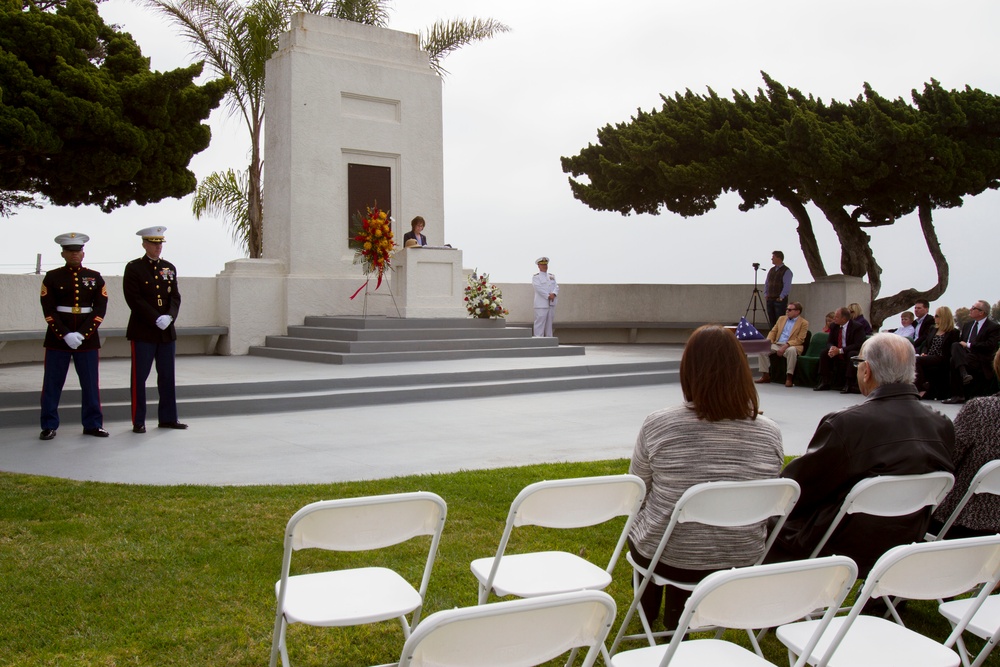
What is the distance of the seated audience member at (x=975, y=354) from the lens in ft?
34.8

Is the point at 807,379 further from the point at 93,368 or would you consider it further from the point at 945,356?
the point at 93,368

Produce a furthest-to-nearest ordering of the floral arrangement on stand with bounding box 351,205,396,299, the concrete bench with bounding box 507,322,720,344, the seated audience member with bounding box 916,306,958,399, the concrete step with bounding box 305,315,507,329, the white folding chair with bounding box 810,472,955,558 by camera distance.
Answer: the concrete bench with bounding box 507,322,720,344 < the floral arrangement on stand with bounding box 351,205,396,299 < the concrete step with bounding box 305,315,507,329 < the seated audience member with bounding box 916,306,958,399 < the white folding chair with bounding box 810,472,955,558

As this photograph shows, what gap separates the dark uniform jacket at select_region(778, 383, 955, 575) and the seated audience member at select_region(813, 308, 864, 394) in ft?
29.7

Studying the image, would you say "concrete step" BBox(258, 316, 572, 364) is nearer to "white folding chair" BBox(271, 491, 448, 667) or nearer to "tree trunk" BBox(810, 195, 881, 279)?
"tree trunk" BBox(810, 195, 881, 279)

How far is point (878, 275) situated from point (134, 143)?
1659 centimetres

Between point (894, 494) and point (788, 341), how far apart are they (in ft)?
33.7

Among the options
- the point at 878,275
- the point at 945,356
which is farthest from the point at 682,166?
the point at 945,356

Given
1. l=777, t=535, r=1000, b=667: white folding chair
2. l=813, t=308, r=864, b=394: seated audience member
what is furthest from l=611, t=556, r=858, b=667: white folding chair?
l=813, t=308, r=864, b=394: seated audience member

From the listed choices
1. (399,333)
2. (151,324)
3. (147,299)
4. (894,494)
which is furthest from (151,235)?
(894,494)

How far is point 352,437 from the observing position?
7.91 meters

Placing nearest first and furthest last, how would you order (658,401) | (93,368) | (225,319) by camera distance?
1. (93,368)
2. (658,401)
3. (225,319)

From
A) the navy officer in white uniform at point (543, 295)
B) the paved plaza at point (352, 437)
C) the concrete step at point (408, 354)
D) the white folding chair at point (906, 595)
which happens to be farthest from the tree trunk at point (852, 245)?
the white folding chair at point (906, 595)

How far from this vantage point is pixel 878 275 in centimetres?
2045

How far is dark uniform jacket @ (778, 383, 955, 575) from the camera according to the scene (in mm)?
3318
